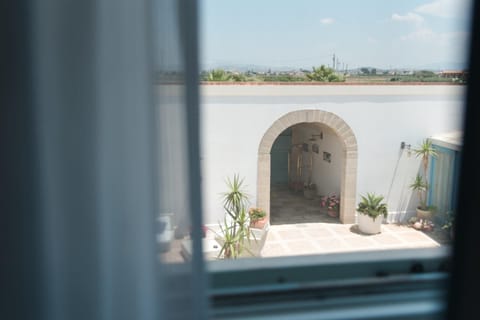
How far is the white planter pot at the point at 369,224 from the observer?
2654mm

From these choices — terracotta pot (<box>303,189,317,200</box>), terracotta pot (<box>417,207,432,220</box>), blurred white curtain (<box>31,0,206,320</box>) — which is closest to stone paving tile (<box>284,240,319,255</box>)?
terracotta pot (<box>417,207,432,220</box>)

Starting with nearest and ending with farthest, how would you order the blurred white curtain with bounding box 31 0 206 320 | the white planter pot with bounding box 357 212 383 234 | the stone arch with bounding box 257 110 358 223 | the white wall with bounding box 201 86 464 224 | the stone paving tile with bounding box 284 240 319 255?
1. the blurred white curtain with bounding box 31 0 206 320
2. the stone paving tile with bounding box 284 240 319 255
3. the white planter pot with bounding box 357 212 383 234
4. the white wall with bounding box 201 86 464 224
5. the stone arch with bounding box 257 110 358 223

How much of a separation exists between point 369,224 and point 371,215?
0.36ft

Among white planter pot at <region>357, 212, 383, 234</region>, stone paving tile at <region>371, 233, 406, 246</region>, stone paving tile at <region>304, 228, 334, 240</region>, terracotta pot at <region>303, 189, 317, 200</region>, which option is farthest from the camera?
terracotta pot at <region>303, 189, 317, 200</region>

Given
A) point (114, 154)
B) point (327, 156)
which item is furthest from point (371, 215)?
point (327, 156)

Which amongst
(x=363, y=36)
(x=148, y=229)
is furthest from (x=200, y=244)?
(x=363, y=36)

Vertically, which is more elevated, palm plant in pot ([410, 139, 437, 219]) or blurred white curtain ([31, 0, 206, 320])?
blurred white curtain ([31, 0, 206, 320])

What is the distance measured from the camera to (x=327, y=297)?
91cm

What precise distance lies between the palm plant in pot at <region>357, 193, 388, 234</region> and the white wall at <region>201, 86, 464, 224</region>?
35 centimetres

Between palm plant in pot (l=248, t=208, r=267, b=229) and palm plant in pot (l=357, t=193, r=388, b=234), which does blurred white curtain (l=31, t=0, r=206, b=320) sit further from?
palm plant in pot (l=357, t=193, r=388, b=234)

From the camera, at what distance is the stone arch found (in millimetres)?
3697

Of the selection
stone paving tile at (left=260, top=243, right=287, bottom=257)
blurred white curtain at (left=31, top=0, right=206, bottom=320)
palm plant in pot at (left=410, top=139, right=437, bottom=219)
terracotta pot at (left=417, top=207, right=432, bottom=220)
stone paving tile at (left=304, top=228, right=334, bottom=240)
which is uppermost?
blurred white curtain at (left=31, top=0, right=206, bottom=320)

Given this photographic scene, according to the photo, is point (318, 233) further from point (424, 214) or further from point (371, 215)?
point (424, 214)

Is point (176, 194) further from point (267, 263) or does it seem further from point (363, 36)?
point (363, 36)
